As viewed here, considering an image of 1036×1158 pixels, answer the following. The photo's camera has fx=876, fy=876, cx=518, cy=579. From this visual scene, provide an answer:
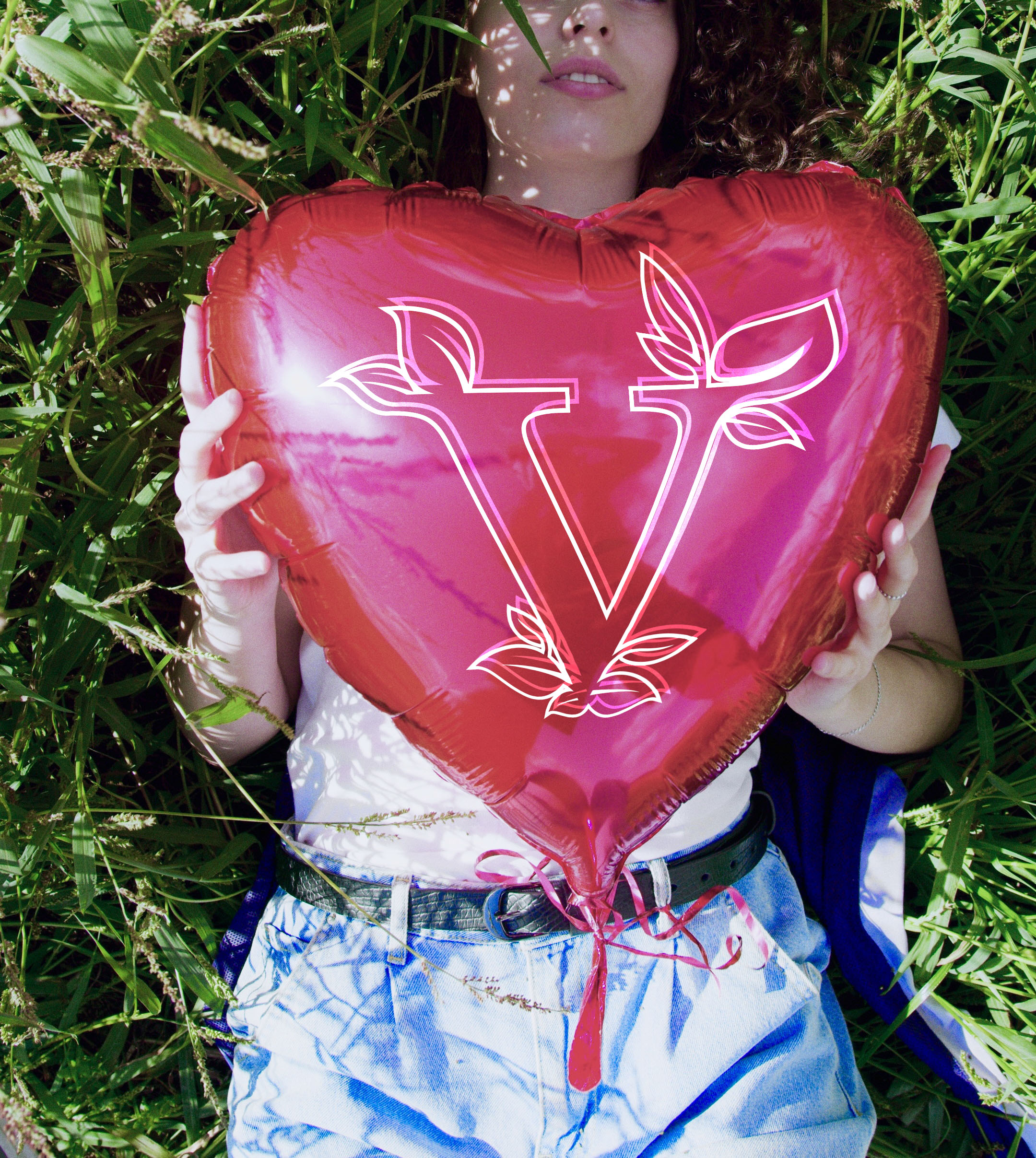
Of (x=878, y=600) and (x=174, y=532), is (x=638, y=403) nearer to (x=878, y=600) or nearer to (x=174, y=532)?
(x=878, y=600)

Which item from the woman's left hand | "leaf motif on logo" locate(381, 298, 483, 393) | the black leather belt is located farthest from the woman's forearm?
"leaf motif on logo" locate(381, 298, 483, 393)

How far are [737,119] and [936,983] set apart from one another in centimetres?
128

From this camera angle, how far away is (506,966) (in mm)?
1044

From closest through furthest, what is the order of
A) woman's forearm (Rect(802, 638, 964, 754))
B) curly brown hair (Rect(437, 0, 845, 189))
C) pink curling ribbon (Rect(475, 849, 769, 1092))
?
pink curling ribbon (Rect(475, 849, 769, 1092)), woman's forearm (Rect(802, 638, 964, 754)), curly brown hair (Rect(437, 0, 845, 189))

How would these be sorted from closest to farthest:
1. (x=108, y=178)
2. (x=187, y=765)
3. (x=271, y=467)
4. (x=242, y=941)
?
(x=271, y=467) → (x=108, y=178) → (x=242, y=941) → (x=187, y=765)

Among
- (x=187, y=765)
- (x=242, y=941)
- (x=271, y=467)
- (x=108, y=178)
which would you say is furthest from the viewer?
(x=187, y=765)

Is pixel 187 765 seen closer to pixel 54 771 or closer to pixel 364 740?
pixel 54 771

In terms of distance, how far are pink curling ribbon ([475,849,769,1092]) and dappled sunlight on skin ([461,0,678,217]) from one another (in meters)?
0.83

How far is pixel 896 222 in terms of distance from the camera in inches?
33.1

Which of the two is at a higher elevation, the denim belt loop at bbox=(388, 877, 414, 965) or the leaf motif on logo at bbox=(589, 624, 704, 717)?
the leaf motif on logo at bbox=(589, 624, 704, 717)

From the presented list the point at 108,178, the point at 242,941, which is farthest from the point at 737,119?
the point at 242,941

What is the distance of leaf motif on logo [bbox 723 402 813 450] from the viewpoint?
789mm

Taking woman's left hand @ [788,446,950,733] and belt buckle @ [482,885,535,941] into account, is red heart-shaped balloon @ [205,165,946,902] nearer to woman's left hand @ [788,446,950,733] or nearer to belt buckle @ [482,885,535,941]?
woman's left hand @ [788,446,950,733]

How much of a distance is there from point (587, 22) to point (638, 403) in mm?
553
